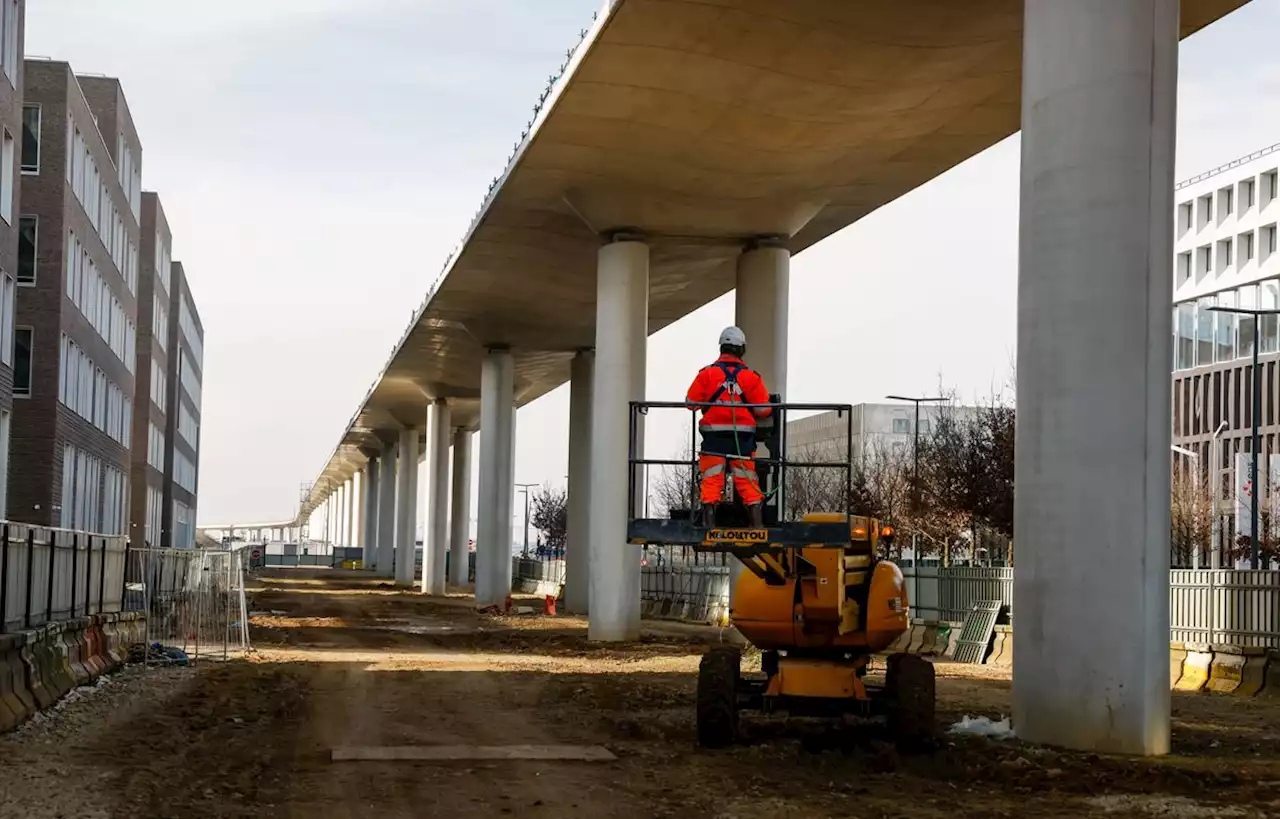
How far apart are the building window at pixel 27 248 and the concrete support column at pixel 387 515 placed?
55.9 metres

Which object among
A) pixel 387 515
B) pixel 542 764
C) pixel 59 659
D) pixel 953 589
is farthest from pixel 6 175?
pixel 387 515

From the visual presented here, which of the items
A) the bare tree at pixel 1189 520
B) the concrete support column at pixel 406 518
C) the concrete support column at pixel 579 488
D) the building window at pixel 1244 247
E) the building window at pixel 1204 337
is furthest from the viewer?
the building window at pixel 1244 247

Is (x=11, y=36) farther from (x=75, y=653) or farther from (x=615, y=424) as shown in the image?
(x=75, y=653)

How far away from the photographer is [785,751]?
601 inches

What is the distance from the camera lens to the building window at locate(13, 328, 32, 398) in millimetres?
49969

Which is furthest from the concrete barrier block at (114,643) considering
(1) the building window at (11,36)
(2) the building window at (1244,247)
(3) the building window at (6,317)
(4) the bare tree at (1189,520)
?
(2) the building window at (1244,247)

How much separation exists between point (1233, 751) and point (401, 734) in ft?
27.5

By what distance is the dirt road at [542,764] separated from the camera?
1245 cm

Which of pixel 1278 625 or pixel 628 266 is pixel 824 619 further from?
pixel 628 266

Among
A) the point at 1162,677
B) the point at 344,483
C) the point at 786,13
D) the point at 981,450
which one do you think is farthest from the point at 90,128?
the point at 344,483

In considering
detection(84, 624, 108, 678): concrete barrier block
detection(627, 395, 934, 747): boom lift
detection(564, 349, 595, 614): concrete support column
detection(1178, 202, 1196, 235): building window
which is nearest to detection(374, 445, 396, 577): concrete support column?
detection(564, 349, 595, 614): concrete support column

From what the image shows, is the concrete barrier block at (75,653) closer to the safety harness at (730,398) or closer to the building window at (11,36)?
the safety harness at (730,398)

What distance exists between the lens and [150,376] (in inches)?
3415

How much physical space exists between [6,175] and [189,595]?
15.0 metres
